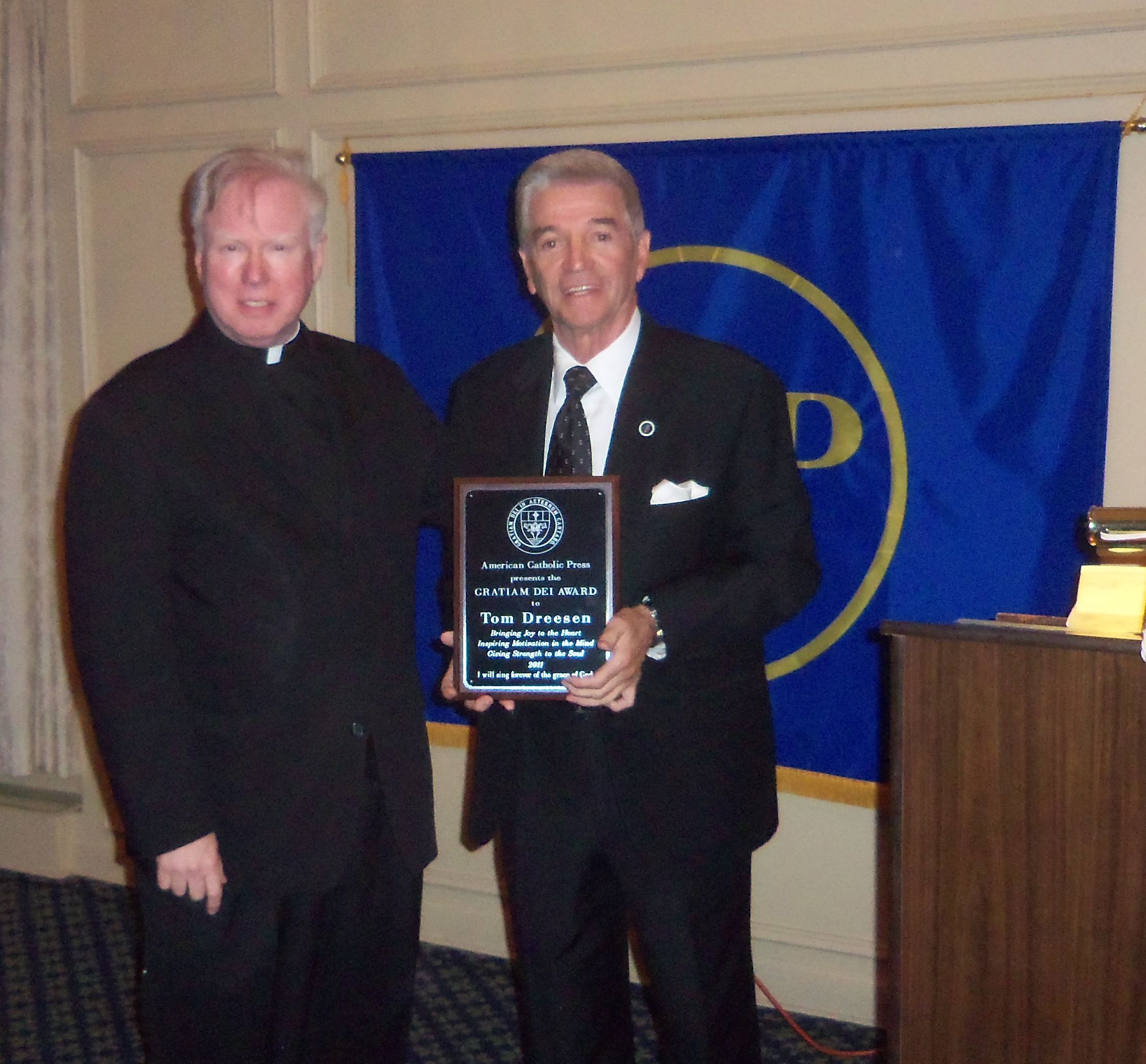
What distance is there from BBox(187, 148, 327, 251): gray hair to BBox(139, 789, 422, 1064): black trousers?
39.8 inches

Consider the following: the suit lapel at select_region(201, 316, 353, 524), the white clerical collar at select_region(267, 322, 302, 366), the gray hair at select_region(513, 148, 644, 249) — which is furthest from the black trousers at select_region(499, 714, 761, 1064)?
the gray hair at select_region(513, 148, 644, 249)

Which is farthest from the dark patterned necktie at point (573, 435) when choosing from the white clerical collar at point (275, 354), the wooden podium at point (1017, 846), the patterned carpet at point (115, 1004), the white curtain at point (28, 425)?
the white curtain at point (28, 425)

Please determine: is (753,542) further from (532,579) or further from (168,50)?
(168,50)

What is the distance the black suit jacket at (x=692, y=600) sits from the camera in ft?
6.82

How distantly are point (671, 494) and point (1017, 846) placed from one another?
2.61 ft

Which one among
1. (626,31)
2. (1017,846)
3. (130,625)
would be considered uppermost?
(626,31)

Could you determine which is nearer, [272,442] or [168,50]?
[272,442]

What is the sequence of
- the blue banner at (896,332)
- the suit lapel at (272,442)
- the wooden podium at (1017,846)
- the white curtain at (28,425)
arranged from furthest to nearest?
1. the white curtain at (28,425)
2. the blue banner at (896,332)
3. the suit lapel at (272,442)
4. the wooden podium at (1017,846)

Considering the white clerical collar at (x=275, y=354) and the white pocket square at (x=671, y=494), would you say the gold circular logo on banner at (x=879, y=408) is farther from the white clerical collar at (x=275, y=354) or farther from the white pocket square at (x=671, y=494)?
the white clerical collar at (x=275, y=354)

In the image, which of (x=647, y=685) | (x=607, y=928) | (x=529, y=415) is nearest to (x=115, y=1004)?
(x=607, y=928)

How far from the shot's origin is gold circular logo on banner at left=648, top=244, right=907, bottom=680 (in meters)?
2.98

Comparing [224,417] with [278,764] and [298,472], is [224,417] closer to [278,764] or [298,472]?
[298,472]

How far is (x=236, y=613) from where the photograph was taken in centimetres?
191

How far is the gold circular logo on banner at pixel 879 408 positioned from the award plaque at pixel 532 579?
122 centimetres
